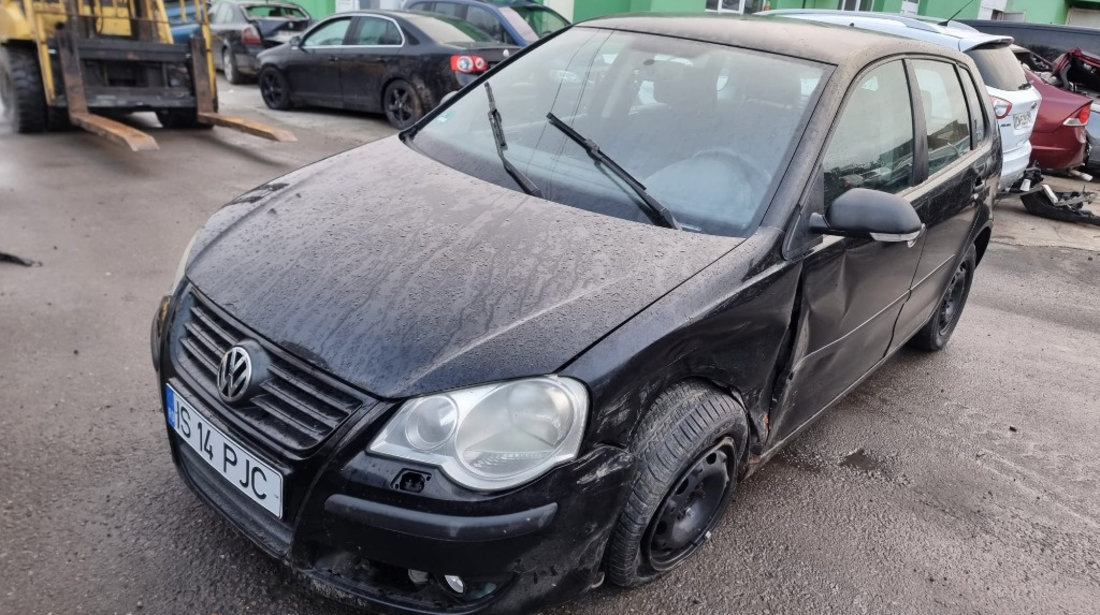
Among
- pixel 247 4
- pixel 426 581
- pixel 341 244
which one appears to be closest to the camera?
pixel 426 581

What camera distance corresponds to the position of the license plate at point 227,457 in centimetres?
191

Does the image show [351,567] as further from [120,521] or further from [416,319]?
[120,521]

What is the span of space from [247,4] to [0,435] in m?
13.2

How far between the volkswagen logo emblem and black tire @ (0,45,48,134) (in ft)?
25.1

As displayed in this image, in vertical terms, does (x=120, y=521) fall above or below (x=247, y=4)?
below

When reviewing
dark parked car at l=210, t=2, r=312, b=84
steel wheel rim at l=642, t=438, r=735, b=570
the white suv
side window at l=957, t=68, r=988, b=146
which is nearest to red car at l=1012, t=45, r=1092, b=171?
the white suv

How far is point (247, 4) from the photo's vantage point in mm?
14156

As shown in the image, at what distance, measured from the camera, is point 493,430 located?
1812 millimetres

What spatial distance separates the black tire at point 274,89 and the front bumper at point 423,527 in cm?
959

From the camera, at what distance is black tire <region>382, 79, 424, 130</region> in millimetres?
9297

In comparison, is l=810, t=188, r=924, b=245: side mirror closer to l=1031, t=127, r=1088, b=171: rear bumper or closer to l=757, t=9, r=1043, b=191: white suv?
l=757, t=9, r=1043, b=191: white suv

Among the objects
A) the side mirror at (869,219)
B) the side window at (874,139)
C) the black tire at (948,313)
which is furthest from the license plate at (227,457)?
the black tire at (948,313)

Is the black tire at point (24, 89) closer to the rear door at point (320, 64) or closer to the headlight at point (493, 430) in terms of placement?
the rear door at point (320, 64)

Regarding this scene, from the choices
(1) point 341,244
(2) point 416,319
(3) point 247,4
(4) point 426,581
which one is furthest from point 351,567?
(3) point 247,4
